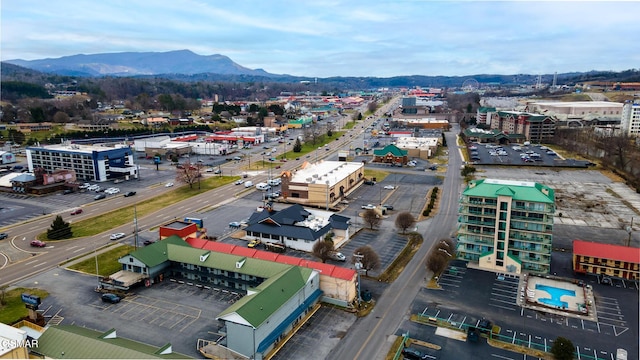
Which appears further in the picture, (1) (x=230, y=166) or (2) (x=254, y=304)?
(1) (x=230, y=166)

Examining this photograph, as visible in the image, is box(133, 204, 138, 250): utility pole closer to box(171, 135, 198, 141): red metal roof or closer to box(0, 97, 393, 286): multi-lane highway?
box(0, 97, 393, 286): multi-lane highway

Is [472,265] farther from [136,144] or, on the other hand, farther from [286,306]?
[136,144]

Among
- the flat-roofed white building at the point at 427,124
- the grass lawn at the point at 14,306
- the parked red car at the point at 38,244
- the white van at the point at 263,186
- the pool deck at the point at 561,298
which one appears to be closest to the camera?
the grass lawn at the point at 14,306

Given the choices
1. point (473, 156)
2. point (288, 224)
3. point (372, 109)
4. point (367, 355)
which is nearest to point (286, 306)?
point (367, 355)

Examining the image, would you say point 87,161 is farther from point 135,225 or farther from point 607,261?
point 607,261

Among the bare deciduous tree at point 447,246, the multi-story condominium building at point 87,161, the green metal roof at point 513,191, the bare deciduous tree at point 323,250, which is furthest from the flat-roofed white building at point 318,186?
the multi-story condominium building at point 87,161

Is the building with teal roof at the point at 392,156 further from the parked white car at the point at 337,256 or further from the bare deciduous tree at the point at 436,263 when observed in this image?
the bare deciduous tree at the point at 436,263

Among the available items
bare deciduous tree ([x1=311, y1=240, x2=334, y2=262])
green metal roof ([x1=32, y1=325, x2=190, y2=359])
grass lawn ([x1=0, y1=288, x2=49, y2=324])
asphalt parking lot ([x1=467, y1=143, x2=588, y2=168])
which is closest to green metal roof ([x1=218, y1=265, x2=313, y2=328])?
green metal roof ([x1=32, y1=325, x2=190, y2=359])
